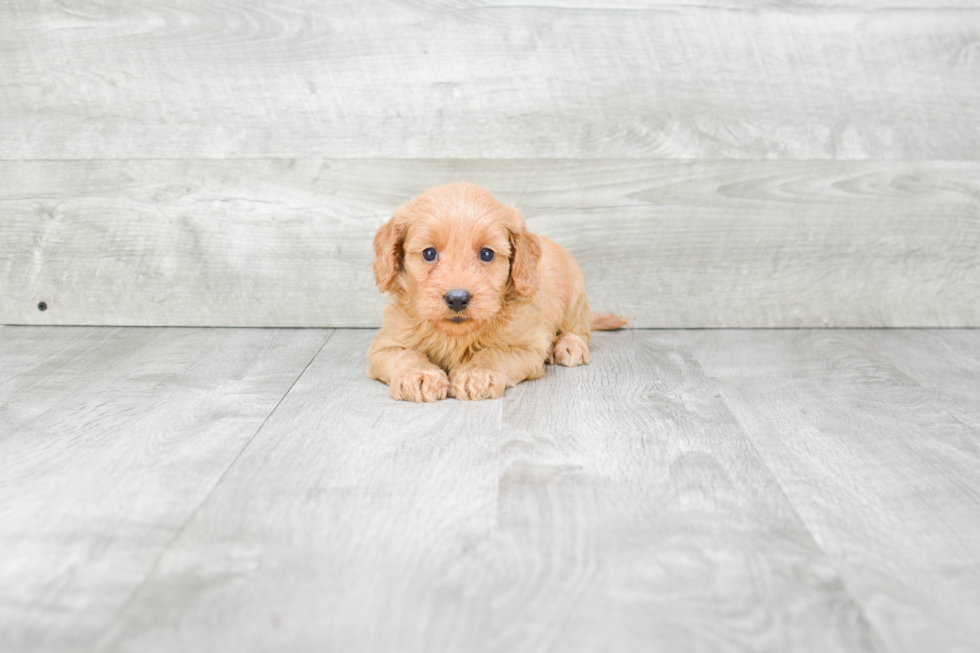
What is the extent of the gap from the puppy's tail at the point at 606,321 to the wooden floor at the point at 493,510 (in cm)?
57

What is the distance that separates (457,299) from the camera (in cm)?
240

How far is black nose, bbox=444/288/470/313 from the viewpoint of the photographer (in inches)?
94.2

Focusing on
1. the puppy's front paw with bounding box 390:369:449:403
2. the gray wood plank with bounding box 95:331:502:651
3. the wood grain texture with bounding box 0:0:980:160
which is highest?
the wood grain texture with bounding box 0:0:980:160

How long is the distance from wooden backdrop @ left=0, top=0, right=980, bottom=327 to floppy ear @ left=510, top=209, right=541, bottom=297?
2.71 ft

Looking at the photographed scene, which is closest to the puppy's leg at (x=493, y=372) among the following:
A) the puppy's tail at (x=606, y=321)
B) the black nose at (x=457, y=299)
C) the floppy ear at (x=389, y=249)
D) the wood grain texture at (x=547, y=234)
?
the black nose at (x=457, y=299)

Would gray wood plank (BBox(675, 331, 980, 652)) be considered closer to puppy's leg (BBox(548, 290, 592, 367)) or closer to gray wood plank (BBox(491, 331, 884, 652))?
gray wood plank (BBox(491, 331, 884, 652))

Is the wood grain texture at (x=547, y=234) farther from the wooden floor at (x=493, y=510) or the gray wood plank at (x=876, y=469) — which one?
the wooden floor at (x=493, y=510)

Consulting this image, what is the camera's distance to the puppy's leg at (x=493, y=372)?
2.57m

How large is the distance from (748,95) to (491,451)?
213 centimetres

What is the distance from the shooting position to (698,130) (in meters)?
3.43

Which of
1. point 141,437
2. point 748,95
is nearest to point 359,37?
point 748,95

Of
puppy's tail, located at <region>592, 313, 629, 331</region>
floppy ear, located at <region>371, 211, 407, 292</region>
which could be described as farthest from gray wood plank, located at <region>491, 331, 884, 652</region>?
puppy's tail, located at <region>592, 313, 629, 331</region>

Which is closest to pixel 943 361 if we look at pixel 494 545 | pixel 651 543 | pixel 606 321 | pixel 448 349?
pixel 606 321

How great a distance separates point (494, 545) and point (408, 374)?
3.29ft
